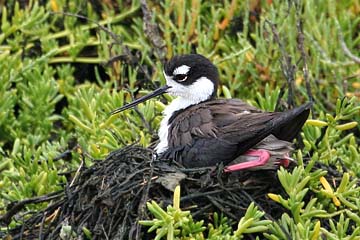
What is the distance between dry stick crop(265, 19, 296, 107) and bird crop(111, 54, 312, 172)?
2.30 ft

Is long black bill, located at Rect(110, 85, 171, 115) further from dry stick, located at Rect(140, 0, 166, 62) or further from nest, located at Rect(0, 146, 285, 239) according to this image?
dry stick, located at Rect(140, 0, 166, 62)

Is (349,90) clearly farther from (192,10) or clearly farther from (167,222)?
(167,222)

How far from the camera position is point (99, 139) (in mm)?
6676

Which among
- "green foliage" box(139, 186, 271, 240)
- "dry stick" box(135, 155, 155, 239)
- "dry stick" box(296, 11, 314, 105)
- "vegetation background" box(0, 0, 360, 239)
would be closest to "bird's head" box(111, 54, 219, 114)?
"vegetation background" box(0, 0, 360, 239)

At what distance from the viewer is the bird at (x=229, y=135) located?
222 inches

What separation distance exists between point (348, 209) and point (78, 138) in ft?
6.22

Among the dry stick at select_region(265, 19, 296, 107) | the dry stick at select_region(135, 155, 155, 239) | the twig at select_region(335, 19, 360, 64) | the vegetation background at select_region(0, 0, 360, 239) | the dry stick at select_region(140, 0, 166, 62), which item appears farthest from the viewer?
the dry stick at select_region(140, 0, 166, 62)

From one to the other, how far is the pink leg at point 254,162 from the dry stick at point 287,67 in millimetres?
1190

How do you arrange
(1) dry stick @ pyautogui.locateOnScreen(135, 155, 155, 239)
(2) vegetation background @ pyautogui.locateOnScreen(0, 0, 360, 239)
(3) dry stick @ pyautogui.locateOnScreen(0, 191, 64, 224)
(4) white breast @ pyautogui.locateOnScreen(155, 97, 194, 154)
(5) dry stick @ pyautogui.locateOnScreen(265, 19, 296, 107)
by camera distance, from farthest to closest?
(5) dry stick @ pyautogui.locateOnScreen(265, 19, 296, 107)
(2) vegetation background @ pyautogui.locateOnScreen(0, 0, 360, 239)
(3) dry stick @ pyautogui.locateOnScreen(0, 191, 64, 224)
(4) white breast @ pyautogui.locateOnScreen(155, 97, 194, 154)
(1) dry stick @ pyautogui.locateOnScreen(135, 155, 155, 239)

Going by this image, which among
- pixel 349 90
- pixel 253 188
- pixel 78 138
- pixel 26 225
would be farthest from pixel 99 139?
pixel 349 90

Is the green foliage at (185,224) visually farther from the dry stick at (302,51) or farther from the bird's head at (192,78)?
the dry stick at (302,51)

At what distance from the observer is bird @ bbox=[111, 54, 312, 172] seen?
565 centimetres

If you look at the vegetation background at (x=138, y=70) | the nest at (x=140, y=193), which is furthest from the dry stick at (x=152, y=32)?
the nest at (x=140, y=193)

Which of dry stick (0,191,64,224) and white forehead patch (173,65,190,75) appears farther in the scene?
white forehead patch (173,65,190,75)
